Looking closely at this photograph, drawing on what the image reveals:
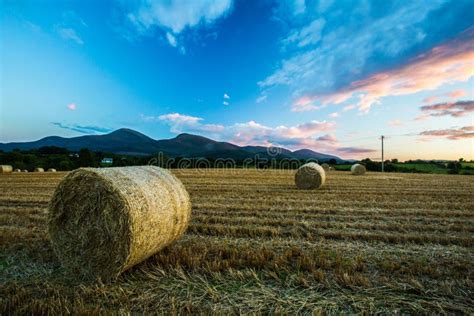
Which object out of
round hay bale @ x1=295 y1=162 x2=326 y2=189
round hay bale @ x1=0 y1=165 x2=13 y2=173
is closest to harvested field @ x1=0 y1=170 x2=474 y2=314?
round hay bale @ x1=295 y1=162 x2=326 y2=189

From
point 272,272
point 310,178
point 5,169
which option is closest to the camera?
point 272,272

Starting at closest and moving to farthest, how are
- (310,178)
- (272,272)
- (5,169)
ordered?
1. (272,272)
2. (310,178)
3. (5,169)

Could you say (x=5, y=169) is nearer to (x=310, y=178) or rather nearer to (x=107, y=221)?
(x=310, y=178)

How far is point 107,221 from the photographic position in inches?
155

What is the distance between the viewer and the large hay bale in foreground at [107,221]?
381cm

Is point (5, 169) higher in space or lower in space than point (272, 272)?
higher

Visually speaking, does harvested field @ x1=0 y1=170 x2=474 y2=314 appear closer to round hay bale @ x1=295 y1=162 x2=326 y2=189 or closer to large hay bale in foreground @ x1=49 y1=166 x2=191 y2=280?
large hay bale in foreground @ x1=49 y1=166 x2=191 y2=280

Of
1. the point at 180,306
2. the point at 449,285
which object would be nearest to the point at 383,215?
the point at 449,285

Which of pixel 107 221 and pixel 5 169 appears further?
pixel 5 169

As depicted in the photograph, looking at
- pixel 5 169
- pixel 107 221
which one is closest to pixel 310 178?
pixel 107 221

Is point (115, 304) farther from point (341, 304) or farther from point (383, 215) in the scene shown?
point (383, 215)

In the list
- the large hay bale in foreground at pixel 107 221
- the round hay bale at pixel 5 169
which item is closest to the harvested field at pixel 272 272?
the large hay bale in foreground at pixel 107 221

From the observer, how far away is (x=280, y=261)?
4273 millimetres

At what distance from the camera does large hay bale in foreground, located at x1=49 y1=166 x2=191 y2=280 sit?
3.81 m
